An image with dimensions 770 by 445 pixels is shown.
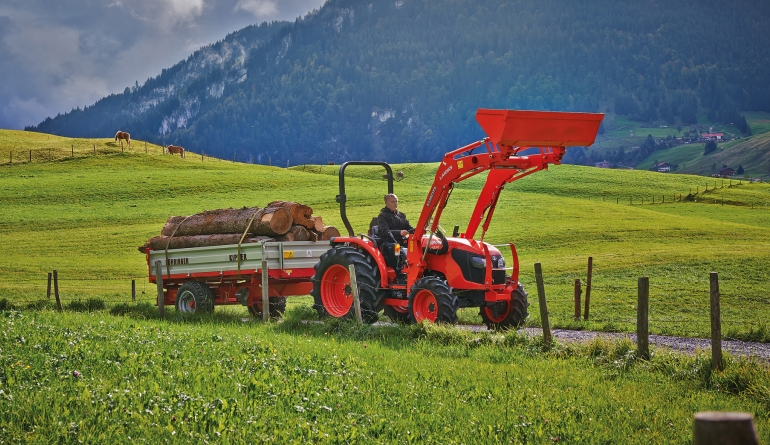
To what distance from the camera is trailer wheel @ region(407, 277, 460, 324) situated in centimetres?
1371

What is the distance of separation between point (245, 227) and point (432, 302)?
6347 mm

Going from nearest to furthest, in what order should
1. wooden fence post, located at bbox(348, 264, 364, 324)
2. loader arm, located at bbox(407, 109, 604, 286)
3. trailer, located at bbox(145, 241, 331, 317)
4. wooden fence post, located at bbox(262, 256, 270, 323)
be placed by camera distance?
1. loader arm, located at bbox(407, 109, 604, 286)
2. wooden fence post, located at bbox(348, 264, 364, 324)
3. wooden fence post, located at bbox(262, 256, 270, 323)
4. trailer, located at bbox(145, 241, 331, 317)

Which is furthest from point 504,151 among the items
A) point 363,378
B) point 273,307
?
point 273,307

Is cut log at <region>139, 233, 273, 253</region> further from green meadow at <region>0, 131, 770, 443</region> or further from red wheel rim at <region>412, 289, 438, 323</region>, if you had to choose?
red wheel rim at <region>412, 289, 438, 323</region>

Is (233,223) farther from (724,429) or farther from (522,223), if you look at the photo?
(522,223)

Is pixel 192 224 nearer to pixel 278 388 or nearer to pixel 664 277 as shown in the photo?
pixel 278 388

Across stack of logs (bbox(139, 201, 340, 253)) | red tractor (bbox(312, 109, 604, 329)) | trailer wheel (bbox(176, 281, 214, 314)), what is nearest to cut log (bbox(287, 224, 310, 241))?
stack of logs (bbox(139, 201, 340, 253))

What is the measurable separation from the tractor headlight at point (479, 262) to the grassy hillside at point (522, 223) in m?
3.89

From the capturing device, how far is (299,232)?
18.7 m

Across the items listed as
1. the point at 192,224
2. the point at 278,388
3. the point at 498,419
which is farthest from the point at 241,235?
the point at 498,419

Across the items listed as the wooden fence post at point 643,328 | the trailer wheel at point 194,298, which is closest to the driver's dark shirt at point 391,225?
the trailer wheel at point 194,298

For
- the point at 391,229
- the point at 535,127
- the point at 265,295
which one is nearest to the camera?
the point at 535,127

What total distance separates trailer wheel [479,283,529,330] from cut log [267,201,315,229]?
223 inches

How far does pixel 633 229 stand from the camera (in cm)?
4588
